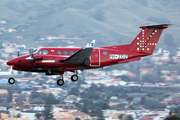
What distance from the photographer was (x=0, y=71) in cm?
18788

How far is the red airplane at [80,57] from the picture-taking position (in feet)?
115

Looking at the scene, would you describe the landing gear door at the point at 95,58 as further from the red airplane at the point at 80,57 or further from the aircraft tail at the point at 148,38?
the aircraft tail at the point at 148,38

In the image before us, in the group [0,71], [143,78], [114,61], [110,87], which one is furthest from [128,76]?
[114,61]

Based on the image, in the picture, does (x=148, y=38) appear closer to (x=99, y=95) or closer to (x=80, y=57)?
(x=80, y=57)

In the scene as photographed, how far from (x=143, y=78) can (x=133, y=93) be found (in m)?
16.0

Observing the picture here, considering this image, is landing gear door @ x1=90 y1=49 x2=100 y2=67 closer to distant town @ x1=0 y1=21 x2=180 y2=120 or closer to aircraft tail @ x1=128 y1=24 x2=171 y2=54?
aircraft tail @ x1=128 y1=24 x2=171 y2=54

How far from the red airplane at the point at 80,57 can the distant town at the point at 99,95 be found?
132ft

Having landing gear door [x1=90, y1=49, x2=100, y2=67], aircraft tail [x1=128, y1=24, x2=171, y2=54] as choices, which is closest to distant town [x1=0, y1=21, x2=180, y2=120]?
aircraft tail [x1=128, y1=24, x2=171, y2=54]

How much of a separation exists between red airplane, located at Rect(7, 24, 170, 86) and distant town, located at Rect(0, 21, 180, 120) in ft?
132

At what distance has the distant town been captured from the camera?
9700cm

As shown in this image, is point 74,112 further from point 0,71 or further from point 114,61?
point 0,71

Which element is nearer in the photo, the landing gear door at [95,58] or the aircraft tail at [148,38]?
the landing gear door at [95,58]

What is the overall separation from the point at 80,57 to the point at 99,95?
102m

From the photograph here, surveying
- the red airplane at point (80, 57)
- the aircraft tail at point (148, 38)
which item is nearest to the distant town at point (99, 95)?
the aircraft tail at point (148, 38)
